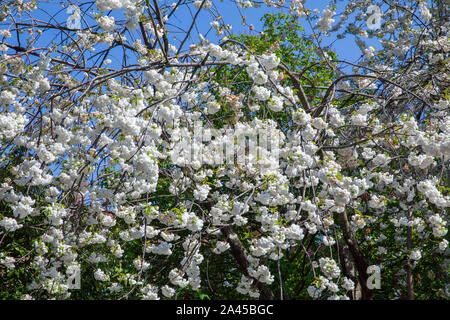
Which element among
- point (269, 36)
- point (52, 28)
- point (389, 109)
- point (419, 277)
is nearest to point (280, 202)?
point (389, 109)

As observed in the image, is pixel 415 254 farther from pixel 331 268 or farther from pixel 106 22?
pixel 106 22

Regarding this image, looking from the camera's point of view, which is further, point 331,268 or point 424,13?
point 424,13

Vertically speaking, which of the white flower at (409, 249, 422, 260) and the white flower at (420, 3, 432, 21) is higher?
the white flower at (420, 3, 432, 21)

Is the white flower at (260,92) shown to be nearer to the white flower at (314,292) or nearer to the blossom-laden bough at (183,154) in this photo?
the blossom-laden bough at (183,154)

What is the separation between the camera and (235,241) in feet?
15.8

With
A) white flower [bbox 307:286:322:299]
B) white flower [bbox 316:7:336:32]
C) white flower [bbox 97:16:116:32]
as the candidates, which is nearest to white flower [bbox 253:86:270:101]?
white flower [bbox 97:16:116:32]

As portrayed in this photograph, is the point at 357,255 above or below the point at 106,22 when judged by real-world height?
below

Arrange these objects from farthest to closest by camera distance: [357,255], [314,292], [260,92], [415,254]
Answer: [357,255], [415,254], [314,292], [260,92]

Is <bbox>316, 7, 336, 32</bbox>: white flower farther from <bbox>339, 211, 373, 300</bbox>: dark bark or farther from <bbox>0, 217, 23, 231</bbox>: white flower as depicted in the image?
<bbox>0, 217, 23, 231</bbox>: white flower

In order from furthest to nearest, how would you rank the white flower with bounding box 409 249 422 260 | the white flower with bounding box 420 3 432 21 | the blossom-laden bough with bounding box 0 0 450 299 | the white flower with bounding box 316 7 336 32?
the white flower with bounding box 420 3 432 21, the white flower with bounding box 316 7 336 32, the white flower with bounding box 409 249 422 260, the blossom-laden bough with bounding box 0 0 450 299

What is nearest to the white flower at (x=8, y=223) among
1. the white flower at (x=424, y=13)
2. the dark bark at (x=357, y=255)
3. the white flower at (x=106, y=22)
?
the white flower at (x=106, y=22)

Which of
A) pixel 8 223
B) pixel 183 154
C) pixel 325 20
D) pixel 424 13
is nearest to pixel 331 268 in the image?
pixel 183 154

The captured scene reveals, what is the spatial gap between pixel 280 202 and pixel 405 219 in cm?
169

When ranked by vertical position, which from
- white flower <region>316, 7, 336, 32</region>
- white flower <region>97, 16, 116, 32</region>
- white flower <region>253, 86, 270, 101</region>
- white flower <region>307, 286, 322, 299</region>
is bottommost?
white flower <region>307, 286, 322, 299</region>
